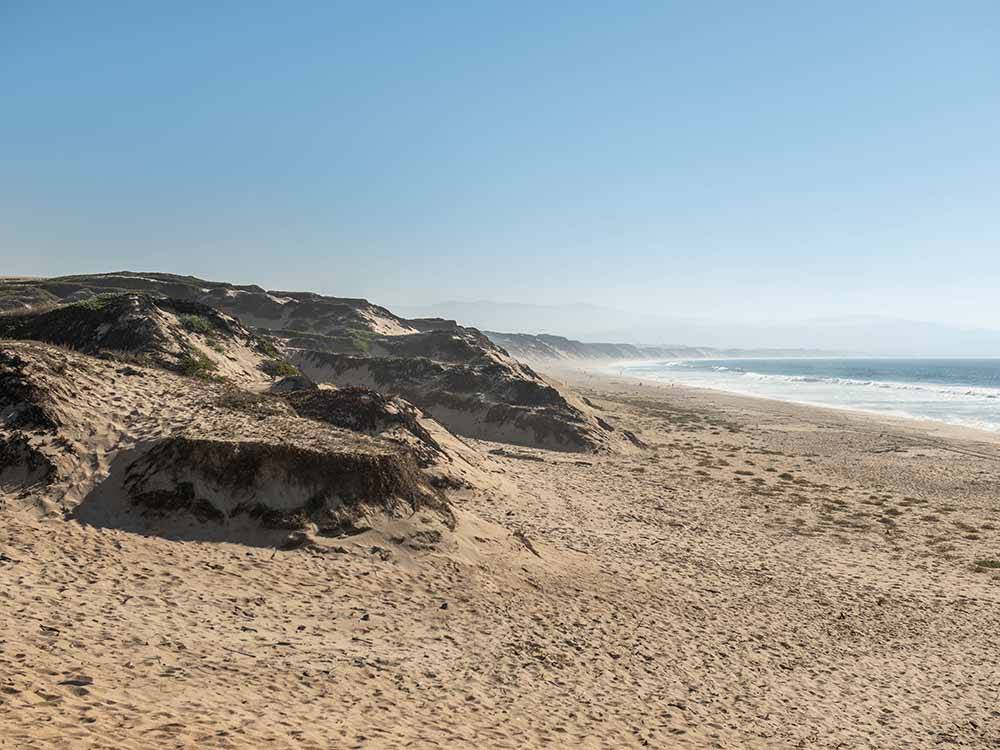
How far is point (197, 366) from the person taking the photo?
29922 mm

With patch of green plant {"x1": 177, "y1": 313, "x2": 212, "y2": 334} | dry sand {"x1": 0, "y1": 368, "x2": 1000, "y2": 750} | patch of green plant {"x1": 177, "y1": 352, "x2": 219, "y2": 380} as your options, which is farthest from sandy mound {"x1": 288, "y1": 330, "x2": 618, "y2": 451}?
dry sand {"x1": 0, "y1": 368, "x2": 1000, "y2": 750}

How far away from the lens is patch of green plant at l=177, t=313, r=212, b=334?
35062 millimetres

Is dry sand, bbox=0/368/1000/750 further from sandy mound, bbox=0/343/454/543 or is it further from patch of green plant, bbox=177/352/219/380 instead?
patch of green plant, bbox=177/352/219/380

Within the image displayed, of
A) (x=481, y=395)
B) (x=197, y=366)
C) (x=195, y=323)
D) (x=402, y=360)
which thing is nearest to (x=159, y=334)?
(x=197, y=366)

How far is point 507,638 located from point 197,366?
22.5 metres

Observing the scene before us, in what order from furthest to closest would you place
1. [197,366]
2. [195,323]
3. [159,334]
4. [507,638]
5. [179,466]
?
[195,323] < [159,334] < [197,366] < [179,466] < [507,638]

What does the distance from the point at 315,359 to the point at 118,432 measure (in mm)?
39412

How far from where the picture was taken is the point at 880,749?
10.8 meters

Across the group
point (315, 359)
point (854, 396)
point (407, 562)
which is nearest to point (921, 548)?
point (407, 562)

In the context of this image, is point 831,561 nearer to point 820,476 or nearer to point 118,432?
point 820,476

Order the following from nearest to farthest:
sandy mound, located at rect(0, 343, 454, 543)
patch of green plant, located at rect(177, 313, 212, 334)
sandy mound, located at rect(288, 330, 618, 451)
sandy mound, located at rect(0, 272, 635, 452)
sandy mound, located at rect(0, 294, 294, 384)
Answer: sandy mound, located at rect(0, 343, 454, 543)
sandy mound, located at rect(0, 294, 294, 384)
patch of green plant, located at rect(177, 313, 212, 334)
sandy mound, located at rect(288, 330, 618, 451)
sandy mound, located at rect(0, 272, 635, 452)

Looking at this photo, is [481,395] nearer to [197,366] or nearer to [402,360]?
[402,360]

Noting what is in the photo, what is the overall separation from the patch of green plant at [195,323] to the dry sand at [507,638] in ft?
68.3

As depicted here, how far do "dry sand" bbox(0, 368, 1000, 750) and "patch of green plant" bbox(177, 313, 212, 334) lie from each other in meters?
20.8
